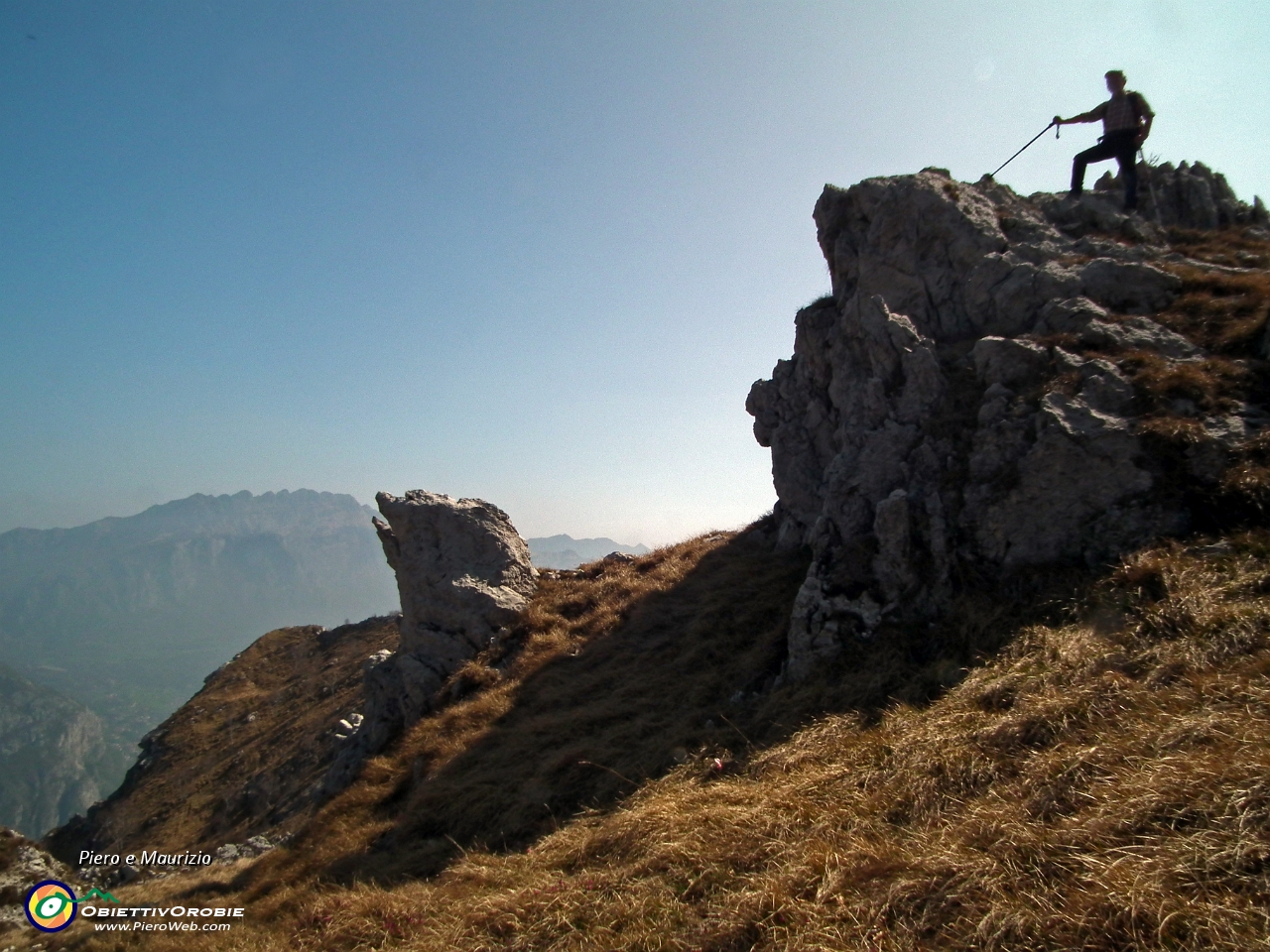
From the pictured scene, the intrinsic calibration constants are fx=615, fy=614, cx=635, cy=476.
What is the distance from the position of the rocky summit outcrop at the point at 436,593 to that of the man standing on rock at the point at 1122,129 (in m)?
19.2

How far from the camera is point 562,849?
7641 millimetres

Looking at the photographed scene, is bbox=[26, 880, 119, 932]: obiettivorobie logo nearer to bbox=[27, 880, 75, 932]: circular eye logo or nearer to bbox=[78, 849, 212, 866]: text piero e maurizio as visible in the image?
bbox=[27, 880, 75, 932]: circular eye logo

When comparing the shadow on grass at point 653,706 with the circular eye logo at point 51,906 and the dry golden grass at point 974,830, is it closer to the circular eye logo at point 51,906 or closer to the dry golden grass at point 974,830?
the dry golden grass at point 974,830

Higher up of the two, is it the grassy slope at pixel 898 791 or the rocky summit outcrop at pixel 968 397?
the rocky summit outcrop at pixel 968 397

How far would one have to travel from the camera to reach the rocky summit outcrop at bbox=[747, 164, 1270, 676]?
9.45m

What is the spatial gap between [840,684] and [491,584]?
38.5 feet

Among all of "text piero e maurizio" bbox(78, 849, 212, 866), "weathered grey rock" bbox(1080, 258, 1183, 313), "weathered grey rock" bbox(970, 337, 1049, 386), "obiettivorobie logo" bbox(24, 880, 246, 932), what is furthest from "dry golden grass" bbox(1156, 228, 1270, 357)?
"text piero e maurizio" bbox(78, 849, 212, 866)

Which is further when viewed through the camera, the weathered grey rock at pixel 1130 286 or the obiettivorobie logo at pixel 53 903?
the weathered grey rock at pixel 1130 286

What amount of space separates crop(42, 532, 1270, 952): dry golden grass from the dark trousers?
13.1 m

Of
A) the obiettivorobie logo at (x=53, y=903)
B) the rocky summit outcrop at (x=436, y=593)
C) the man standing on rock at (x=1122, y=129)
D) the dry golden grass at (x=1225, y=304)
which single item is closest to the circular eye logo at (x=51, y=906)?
the obiettivorobie logo at (x=53, y=903)

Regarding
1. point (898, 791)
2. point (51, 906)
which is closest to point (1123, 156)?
point (898, 791)

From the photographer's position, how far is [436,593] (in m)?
18.2

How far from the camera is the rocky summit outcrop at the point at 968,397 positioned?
31.0 feet

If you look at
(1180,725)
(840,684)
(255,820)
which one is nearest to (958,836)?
(1180,725)
